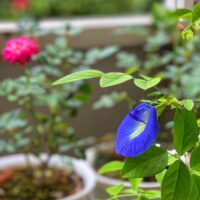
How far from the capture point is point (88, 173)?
1.04m

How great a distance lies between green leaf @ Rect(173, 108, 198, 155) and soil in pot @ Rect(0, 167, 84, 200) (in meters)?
0.55

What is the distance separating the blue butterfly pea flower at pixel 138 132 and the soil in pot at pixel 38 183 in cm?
54

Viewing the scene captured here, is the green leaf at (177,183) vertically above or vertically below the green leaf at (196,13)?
below

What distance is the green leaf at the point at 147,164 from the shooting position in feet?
1.56

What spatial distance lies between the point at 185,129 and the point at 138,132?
4 centimetres

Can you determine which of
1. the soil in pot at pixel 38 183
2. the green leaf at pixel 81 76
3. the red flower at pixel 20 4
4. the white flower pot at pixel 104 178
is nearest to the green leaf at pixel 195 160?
the green leaf at pixel 81 76

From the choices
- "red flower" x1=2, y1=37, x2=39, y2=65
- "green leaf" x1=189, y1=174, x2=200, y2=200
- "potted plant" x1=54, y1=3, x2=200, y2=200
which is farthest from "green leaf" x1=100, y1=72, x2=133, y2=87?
"red flower" x1=2, y1=37, x2=39, y2=65

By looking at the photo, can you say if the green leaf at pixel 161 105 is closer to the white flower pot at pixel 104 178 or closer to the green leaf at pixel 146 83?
the green leaf at pixel 146 83

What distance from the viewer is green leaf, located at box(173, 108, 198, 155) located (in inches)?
18.5

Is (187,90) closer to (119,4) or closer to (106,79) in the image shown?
(106,79)

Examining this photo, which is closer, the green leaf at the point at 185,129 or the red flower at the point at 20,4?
the green leaf at the point at 185,129

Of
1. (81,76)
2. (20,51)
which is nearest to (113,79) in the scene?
(81,76)

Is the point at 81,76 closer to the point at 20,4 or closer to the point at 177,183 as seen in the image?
the point at 177,183

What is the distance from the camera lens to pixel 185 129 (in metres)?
0.47
